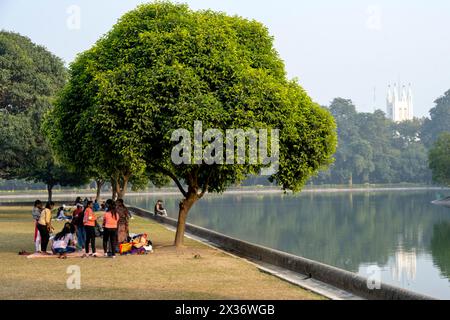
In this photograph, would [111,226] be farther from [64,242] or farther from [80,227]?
[80,227]

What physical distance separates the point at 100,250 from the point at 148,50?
276 inches

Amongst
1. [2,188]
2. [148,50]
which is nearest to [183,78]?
[148,50]

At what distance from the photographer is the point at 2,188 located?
476 ft

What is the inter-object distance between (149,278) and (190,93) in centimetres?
696

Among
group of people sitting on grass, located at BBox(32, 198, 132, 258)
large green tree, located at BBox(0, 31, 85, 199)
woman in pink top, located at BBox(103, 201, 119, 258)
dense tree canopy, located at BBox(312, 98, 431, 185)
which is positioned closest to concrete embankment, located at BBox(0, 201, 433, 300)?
group of people sitting on grass, located at BBox(32, 198, 132, 258)

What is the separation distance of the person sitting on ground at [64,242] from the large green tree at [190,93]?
9.47 ft

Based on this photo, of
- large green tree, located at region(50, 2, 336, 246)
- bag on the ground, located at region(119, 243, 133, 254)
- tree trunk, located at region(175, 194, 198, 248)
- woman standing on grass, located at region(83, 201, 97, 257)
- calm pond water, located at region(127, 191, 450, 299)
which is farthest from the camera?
calm pond water, located at region(127, 191, 450, 299)

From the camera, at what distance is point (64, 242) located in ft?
74.5

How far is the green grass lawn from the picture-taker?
15.0 meters

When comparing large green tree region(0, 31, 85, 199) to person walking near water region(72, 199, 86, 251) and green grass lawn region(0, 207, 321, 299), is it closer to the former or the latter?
person walking near water region(72, 199, 86, 251)

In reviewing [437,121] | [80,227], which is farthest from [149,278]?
[437,121]

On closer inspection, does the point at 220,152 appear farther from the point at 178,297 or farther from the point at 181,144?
the point at 178,297

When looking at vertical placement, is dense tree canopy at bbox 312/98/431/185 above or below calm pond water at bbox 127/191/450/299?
above

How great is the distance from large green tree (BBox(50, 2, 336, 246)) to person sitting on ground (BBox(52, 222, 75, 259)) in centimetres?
289
